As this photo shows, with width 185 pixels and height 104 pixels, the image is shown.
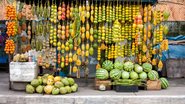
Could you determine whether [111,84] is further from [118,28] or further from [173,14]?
[173,14]

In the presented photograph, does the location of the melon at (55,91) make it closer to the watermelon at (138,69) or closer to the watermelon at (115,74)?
the watermelon at (115,74)

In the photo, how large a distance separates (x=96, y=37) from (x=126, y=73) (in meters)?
1.41

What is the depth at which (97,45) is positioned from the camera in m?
10.5

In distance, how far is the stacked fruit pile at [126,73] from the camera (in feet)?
31.7

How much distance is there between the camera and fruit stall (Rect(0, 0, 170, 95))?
9.91m

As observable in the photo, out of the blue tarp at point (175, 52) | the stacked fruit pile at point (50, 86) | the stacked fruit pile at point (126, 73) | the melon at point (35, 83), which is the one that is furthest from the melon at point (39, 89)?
the blue tarp at point (175, 52)

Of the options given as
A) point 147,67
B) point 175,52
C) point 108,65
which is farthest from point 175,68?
point 108,65

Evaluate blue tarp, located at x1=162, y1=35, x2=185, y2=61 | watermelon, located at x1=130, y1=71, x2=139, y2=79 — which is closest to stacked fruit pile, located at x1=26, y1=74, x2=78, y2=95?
watermelon, located at x1=130, y1=71, x2=139, y2=79

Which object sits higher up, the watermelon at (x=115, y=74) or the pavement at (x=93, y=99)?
the watermelon at (x=115, y=74)

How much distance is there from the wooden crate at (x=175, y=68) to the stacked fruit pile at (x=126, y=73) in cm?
304

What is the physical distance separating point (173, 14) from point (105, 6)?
18.9ft

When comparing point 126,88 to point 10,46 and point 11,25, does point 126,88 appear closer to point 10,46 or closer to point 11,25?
point 10,46

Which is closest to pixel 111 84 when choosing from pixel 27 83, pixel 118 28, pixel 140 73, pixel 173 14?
pixel 140 73

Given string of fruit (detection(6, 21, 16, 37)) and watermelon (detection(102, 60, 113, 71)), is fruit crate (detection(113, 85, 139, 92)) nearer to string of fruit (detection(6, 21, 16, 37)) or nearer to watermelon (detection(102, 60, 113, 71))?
watermelon (detection(102, 60, 113, 71))
